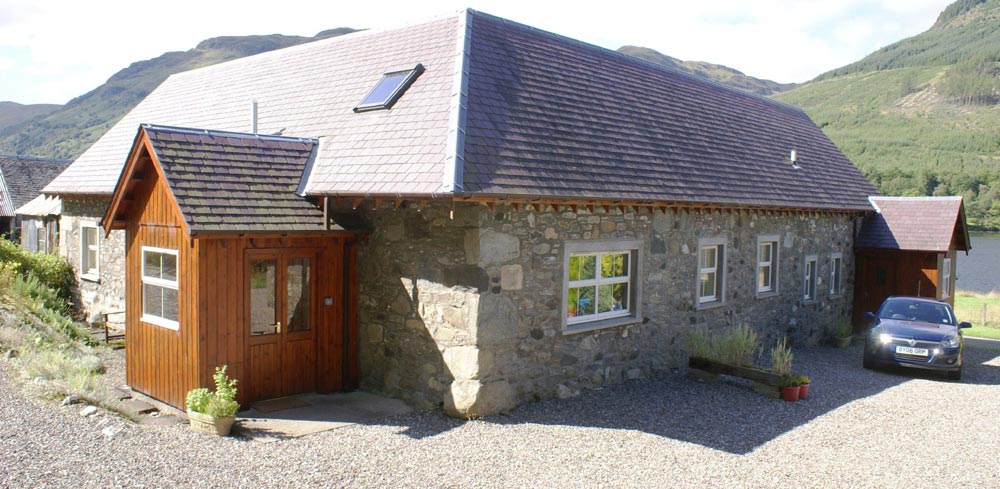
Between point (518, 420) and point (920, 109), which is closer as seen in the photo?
point (518, 420)

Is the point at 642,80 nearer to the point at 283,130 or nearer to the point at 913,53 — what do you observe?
the point at 283,130

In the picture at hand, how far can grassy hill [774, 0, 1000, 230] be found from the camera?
66.0 m

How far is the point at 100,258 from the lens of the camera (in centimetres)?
1539

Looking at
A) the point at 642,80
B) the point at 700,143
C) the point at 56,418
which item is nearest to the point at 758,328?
the point at 700,143

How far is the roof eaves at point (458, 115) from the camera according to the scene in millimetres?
8602

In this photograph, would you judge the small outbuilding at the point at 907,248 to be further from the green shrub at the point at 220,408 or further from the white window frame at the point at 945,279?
the green shrub at the point at 220,408

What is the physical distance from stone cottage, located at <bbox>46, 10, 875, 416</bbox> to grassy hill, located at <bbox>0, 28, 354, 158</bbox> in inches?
2409

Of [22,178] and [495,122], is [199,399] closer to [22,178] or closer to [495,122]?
[495,122]

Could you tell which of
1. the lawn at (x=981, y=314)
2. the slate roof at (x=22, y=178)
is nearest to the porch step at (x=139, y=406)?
the slate roof at (x=22, y=178)

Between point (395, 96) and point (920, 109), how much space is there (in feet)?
366

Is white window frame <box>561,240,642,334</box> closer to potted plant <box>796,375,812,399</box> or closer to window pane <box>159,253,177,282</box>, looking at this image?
potted plant <box>796,375,812,399</box>

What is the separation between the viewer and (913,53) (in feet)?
461

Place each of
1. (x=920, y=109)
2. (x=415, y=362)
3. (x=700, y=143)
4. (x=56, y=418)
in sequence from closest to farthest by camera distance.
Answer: (x=56, y=418) → (x=415, y=362) → (x=700, y=143) → (x=920, y=109)

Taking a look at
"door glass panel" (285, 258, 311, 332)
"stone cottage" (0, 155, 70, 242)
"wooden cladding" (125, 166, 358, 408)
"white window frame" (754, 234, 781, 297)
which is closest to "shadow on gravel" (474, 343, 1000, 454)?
"white window frame" (754, 234, 781, 297)
